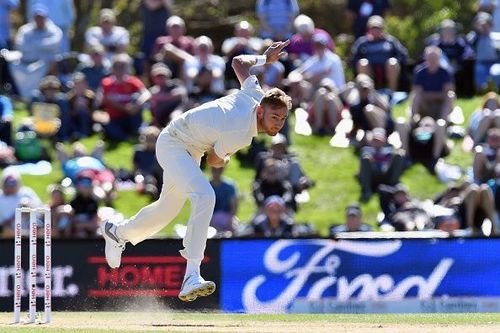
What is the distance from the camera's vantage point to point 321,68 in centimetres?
2100

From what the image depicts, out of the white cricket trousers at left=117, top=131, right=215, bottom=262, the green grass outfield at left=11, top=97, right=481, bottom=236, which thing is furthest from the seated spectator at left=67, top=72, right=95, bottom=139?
the white cricket trousers at left=117, top=131, right=215, bottom=262

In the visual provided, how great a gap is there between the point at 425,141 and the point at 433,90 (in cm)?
93

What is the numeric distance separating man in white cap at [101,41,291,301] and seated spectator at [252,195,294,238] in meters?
A: 5.71

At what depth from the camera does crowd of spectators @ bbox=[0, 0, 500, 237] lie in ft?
59.1

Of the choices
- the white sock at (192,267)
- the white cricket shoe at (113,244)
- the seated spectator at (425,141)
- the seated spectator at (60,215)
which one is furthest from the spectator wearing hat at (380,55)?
the white sock at (192,267)

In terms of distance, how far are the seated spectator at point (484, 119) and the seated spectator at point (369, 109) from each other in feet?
3.97

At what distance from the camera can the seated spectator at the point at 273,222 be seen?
17328 millimetres

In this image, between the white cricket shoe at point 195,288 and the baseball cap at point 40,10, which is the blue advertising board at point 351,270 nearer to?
the white cricket shoe at point 195,288

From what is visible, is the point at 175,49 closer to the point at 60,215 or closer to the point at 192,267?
the point at 60,215

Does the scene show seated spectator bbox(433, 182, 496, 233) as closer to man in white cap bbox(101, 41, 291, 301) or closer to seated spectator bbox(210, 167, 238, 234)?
seated spectator bbox(210, 167, 238, 234)

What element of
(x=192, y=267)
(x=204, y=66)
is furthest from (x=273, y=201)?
(x=192, y=267)

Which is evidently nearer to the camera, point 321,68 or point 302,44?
point 321,68

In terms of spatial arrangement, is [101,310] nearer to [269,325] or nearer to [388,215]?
[269,325]

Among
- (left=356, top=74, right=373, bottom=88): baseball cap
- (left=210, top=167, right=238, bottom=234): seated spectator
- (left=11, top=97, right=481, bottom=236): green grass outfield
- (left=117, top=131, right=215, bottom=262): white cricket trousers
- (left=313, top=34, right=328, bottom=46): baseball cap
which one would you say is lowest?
(left=11, top=97, right=481, bottom=236): green grass outfield
